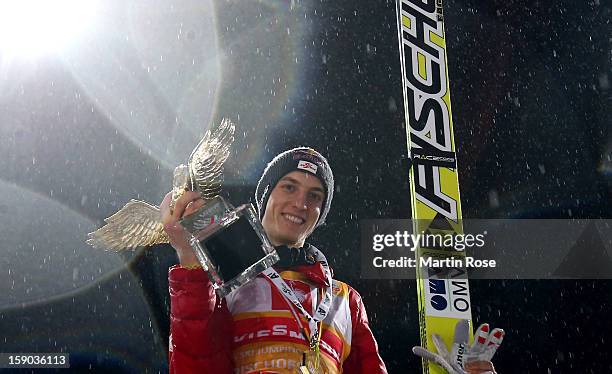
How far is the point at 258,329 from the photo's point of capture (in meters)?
2.48

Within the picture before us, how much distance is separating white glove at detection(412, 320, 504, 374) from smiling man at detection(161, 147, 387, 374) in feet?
1.03

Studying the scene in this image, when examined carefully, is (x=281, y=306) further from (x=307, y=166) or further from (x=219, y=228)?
(x=307, y=166)

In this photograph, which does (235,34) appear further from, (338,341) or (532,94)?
(338,341)

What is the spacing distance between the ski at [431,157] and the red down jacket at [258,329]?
1.69ft

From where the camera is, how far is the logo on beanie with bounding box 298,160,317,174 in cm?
280

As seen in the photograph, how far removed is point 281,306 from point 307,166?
0.65 metres

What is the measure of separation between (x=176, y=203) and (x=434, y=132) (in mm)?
1697

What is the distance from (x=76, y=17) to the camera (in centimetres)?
375

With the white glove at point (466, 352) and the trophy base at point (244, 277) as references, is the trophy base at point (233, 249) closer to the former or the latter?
the trophy base at point (244, 277)

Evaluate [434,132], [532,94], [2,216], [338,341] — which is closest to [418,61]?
[434,132]

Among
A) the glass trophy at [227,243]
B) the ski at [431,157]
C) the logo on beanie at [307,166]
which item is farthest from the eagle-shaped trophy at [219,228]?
the ski at [431,157]

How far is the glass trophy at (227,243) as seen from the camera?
7.31 feet

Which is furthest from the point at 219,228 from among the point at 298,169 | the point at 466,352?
the point at 466,352

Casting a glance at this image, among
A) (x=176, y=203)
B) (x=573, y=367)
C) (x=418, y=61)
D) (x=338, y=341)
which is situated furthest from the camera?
(x=418, y=61)
